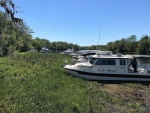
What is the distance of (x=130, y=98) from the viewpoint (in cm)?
1479

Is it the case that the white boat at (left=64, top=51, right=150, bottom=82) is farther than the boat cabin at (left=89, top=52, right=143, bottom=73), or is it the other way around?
the boat cabin at (left=89, top=52, right=143, bottom=73)

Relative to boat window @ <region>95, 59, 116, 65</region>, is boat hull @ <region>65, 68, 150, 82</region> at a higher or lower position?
lower

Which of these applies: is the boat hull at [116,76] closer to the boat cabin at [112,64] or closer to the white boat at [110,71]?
the white boat at [110,71]

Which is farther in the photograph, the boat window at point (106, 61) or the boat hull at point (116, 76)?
the boat window at point (106, 61)

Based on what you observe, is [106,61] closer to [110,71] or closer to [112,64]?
[112,64]

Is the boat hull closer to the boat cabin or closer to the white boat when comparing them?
the white boat

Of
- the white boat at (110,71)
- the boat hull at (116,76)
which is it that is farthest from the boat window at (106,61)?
the boat hull at (116,76)

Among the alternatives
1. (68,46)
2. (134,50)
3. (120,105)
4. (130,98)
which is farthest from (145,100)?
(68,46)

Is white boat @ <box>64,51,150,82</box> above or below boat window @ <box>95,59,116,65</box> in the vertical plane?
below

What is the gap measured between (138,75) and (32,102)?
12.7 m

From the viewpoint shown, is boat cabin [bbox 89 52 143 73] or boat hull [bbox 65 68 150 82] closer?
boat hull [bbox 65 68 150 82]

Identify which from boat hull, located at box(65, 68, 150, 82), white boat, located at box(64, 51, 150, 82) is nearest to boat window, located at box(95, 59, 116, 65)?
white boat, located at box(64, 51, 150, 82)

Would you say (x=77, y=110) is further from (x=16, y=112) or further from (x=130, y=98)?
(x=130, y=98)

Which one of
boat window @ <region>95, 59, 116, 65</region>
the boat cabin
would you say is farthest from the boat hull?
boat window @ <region>95, 59, 116, 65</region>
